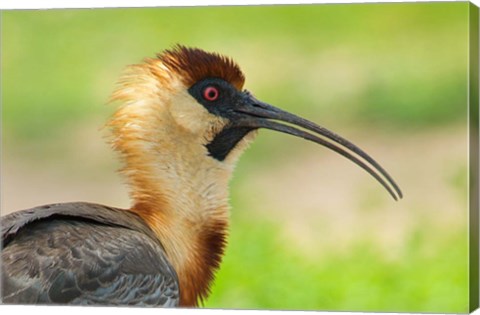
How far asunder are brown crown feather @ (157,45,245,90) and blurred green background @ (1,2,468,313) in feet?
0.60

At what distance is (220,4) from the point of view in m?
5.83

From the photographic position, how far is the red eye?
5.55 metres

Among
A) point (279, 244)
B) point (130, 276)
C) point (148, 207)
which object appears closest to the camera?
point (130, 276)

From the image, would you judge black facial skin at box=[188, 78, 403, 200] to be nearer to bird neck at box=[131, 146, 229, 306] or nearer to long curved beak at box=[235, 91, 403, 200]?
long curved beak at box=[235, 91, 403, 200]

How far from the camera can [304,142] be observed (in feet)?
19.1

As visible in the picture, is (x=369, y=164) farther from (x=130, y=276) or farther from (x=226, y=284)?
(x=130, y=276)

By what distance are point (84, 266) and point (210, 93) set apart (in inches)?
41.6

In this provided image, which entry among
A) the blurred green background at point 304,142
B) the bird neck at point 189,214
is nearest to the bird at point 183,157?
the bird neck at point 189,214

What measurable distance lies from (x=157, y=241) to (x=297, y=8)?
134 cm

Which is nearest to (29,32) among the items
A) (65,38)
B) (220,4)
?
(65,38)

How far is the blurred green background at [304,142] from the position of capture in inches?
221

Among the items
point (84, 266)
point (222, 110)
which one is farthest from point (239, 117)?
point (84, 266)

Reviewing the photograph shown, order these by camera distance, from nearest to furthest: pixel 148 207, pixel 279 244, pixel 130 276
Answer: pixel 130 276 < pixel 148 207 < pixel 279 244

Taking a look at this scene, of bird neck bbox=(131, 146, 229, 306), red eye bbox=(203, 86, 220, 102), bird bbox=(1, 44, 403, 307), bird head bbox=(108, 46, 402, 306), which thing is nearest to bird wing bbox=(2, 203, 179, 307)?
bird bbox=(1, 44, 403, 307)
